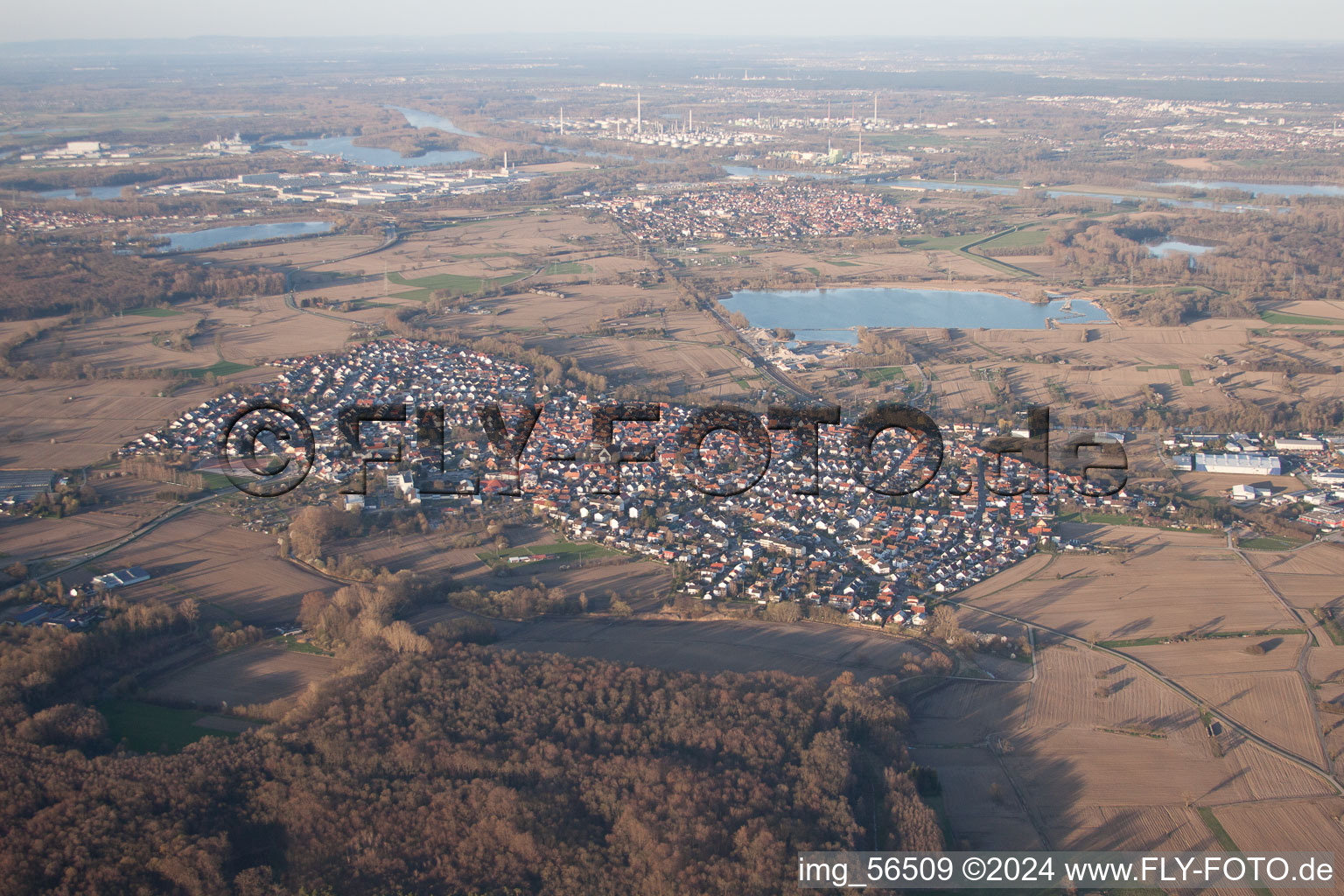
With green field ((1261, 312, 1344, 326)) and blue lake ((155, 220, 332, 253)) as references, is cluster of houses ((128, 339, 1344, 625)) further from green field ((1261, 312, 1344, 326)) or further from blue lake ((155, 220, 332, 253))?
blue lake ((155, 220, 332, 253))

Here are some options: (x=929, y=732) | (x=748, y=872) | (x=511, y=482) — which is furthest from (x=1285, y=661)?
(x=511, y=482)

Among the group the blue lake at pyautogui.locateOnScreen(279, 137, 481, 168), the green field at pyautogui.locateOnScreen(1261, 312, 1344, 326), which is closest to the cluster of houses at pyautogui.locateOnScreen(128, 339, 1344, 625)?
the green field at pyautogui.locateOnScreen(1261, 312, 1344, 326)

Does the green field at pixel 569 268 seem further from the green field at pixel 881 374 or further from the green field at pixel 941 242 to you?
the green field at pixel 881 374

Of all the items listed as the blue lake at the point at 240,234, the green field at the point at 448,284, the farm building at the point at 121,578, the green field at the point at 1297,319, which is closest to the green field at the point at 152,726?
the farm building at the point at 121,578

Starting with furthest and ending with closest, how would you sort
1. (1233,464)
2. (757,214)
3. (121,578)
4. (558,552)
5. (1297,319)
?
(757,214)
(1297,319)
(1233,464)
(558,552)
(121,578)

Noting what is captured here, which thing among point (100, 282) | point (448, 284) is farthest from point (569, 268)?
point (100, 282)

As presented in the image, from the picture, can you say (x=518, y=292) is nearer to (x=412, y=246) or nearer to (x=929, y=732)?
(x=412, y=246)

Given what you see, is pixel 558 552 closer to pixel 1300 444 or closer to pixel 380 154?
pixel 1300 444

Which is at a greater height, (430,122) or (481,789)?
(430,122)
